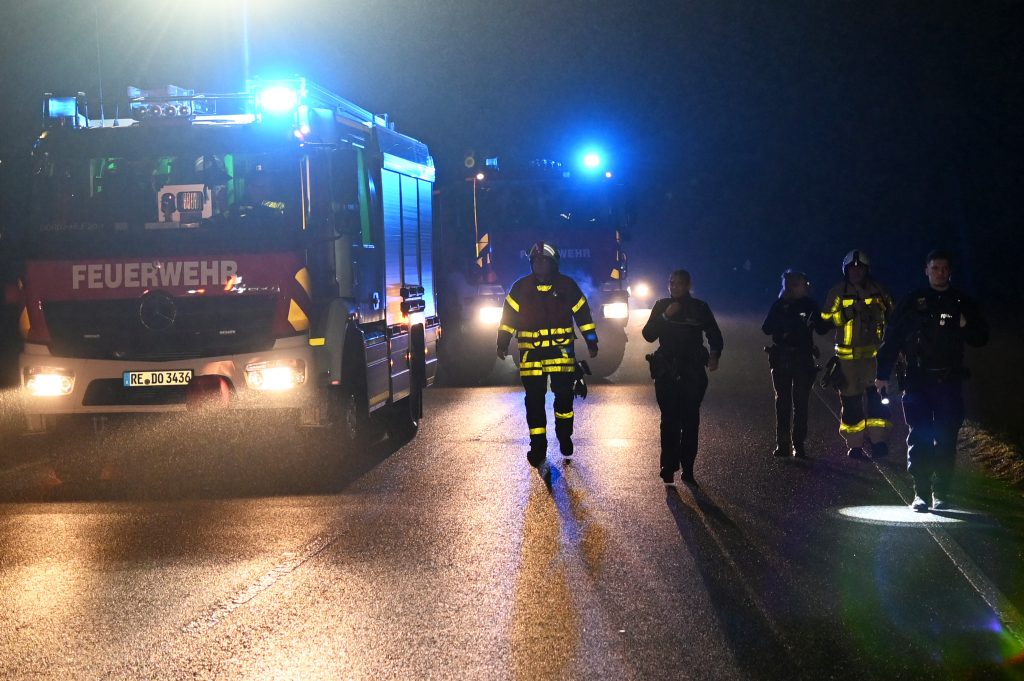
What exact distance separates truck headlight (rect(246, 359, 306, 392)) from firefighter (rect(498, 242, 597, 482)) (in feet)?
5.54

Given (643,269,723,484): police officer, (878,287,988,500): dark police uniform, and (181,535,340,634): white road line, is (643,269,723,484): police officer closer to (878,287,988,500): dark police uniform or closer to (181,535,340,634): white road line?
(878,287,988,500): dark police uniform

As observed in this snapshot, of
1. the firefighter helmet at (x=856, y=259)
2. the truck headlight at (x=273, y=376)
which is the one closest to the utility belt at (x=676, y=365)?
the firefighter helmet at (x=856, y=259)

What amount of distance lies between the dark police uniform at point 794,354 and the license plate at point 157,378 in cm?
486

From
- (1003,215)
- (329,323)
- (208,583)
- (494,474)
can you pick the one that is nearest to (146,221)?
(329,323)

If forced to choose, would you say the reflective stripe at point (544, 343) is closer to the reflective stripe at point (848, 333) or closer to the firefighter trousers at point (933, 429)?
the reflective stripe at point (848, 333)

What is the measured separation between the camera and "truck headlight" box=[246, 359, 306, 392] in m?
10.9

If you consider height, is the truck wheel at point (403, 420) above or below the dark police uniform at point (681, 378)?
below

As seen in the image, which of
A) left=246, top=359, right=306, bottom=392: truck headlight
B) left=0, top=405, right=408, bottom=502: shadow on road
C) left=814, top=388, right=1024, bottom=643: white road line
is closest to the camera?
left=814, top=388, right=1024, bottom=643: white road line

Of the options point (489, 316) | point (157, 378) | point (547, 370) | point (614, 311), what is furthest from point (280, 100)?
point (614, 311)

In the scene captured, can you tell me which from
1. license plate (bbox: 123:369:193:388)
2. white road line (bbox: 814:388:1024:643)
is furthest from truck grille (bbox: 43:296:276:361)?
white road line (bbox: 814:388:1024:643)

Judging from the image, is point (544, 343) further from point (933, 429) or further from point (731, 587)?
point (731, 587)

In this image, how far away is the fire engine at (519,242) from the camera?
20844 mm

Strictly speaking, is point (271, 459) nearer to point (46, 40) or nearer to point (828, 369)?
point (828, 369)

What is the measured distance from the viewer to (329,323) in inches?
437
